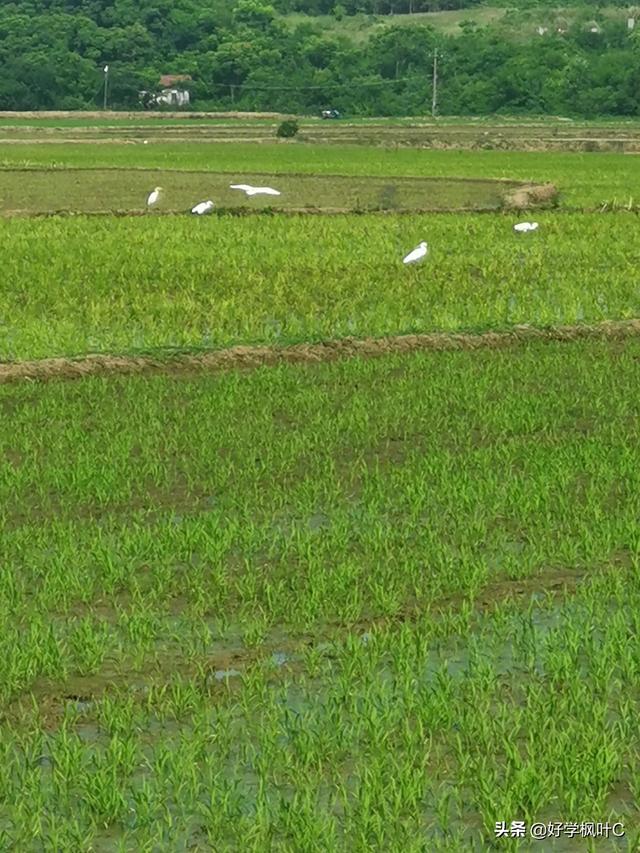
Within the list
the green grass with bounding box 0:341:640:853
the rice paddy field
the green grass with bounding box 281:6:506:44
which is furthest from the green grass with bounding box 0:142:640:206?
the green grass with bounding box 281:6:506:44

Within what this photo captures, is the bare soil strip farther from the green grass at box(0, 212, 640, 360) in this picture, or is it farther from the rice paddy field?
the green grass at box(0, 212, 640, 360)

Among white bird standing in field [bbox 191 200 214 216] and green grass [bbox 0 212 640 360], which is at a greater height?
green grass [bbox 0 212 640 360]

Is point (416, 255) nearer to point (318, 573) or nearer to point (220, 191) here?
point (318, 573)

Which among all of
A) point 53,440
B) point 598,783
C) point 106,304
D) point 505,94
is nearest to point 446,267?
point 106,304

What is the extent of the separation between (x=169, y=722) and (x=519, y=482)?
2.50 metres

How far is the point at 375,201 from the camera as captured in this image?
1878 centimetres

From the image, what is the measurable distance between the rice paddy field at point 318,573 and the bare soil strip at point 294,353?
0.06 metres

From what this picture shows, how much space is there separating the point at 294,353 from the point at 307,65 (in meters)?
50.1

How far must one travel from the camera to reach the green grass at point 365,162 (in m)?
22.5

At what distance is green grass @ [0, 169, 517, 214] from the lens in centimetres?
1805

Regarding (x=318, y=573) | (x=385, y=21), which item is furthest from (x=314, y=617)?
(x=385, y=21)

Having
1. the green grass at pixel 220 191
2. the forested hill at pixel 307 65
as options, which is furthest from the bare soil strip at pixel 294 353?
the forested hill at pixel 307 65

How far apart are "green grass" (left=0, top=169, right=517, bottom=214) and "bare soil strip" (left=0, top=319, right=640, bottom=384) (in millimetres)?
8048

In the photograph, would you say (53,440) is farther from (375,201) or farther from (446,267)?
(375,201)
